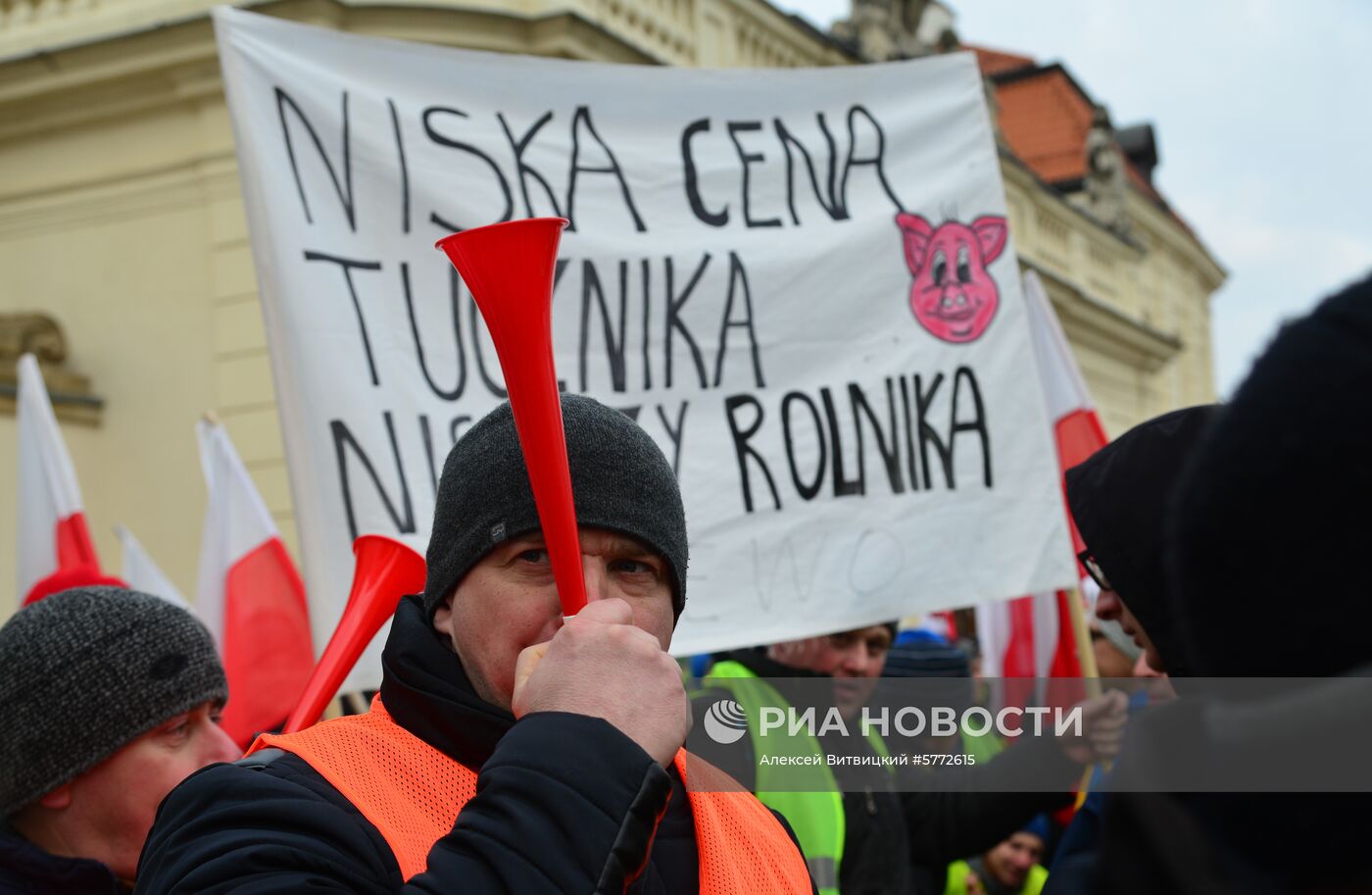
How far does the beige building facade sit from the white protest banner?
4.38 meters

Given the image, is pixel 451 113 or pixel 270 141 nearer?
pixel 270 141

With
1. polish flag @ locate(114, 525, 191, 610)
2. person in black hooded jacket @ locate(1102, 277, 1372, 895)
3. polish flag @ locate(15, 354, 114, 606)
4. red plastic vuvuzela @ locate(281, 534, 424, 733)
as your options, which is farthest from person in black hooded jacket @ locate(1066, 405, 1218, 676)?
polish flag @ locate(114, 525, 191, 610)

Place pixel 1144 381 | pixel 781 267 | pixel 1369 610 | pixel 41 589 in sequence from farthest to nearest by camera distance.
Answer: pixel 1144 381 < pixel 781 267 < pixel 41 589 < pixel 1369 610

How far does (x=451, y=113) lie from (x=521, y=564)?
203 cm

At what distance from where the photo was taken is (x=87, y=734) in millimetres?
2055

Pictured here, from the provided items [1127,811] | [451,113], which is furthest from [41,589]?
[1127,811]

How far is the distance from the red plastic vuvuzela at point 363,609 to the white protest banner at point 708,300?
42 centimetres

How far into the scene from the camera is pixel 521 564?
1497mm

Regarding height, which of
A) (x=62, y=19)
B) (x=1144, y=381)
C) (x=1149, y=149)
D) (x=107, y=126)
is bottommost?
(x=1144, y=381)

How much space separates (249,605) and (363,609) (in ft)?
4.51

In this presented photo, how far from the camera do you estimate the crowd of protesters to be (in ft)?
2.13

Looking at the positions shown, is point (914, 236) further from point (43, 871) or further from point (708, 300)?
point (43, 871)

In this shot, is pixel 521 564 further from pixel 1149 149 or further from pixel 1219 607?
pixel 1149 149

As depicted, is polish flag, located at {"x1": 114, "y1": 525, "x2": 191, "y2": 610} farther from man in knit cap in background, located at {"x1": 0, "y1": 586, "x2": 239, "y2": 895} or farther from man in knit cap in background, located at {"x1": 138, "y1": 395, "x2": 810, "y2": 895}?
man in knit cap in background, located at {"x1": 138, "y1": 395, "x2": 810, "y2": 895}
